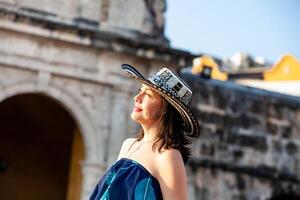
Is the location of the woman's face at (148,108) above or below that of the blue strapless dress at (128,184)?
above

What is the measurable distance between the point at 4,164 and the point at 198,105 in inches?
119

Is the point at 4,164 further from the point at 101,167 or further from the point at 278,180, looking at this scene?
the point at 278,180

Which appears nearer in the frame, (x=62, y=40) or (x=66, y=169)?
(x=62, y=40)

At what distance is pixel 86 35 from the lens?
33.3ft

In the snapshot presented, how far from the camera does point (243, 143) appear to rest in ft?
39.2

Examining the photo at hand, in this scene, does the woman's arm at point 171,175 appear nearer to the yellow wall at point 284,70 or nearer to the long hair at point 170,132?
the long hair at point 170,132

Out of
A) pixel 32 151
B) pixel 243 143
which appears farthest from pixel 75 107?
pixel 243 143

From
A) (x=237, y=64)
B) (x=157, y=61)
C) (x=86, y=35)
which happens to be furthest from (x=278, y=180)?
(x=237, y=64)

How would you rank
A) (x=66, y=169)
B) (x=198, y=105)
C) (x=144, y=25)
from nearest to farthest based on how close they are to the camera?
1. (x=144, y=25)
2. (x=198, y=105)
3. (x=66, y=169)

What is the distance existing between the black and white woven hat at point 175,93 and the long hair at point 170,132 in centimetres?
3

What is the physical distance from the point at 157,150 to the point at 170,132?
0.10 metres

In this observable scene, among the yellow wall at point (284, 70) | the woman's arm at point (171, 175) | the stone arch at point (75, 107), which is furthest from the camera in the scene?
the yellow wall at point (284, 70)

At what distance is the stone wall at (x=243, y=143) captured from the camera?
458 inches

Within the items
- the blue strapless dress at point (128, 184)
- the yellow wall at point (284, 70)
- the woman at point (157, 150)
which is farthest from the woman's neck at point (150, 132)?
the yellow wall at point (284, 70)
